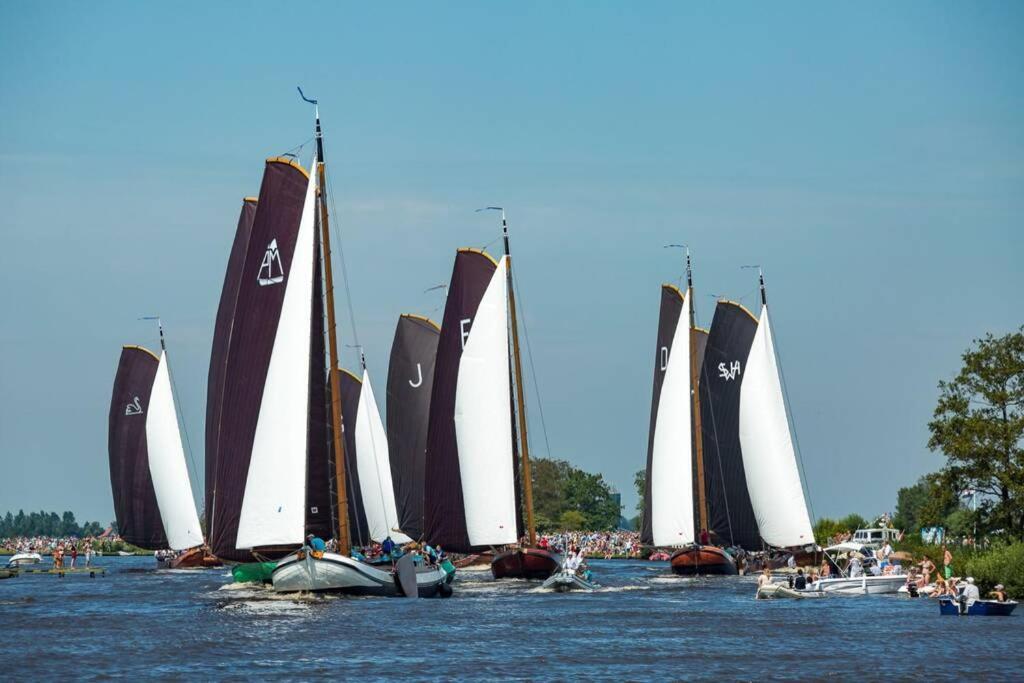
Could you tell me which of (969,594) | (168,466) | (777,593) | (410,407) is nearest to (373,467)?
(410,407)

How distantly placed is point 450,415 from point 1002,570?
85.3ft

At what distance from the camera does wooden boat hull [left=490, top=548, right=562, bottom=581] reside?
7650cm

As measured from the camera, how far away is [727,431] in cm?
9325

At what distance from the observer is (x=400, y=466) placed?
103m

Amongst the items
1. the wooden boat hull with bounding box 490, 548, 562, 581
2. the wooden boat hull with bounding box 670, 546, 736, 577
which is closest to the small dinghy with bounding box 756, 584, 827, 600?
the wooden boat hull with bounding box 490, 548, 562, 581

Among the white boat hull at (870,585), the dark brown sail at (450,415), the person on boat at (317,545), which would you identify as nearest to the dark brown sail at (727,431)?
the white boat hull at (870,585)

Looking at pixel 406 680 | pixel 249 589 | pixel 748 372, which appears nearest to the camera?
pixel 406 680

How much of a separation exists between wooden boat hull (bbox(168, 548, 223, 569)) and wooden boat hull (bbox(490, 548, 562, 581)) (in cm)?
3508

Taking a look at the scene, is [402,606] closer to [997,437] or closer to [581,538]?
[997,437]

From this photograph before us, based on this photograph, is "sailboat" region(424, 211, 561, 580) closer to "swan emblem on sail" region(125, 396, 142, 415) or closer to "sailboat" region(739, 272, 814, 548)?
"sailboat" region(739, 272, 814, 548)

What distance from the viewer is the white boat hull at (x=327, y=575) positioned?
5972 centimetres

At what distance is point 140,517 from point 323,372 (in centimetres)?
4945

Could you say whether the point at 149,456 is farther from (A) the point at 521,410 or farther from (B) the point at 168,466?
(A) the point at 521,410

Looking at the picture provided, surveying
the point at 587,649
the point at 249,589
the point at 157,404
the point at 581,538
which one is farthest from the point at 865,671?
the point at 581,538
